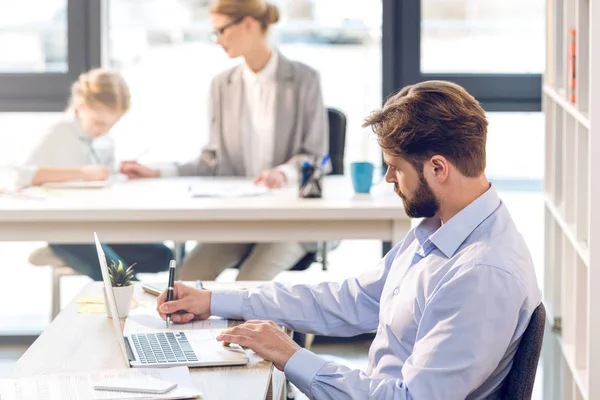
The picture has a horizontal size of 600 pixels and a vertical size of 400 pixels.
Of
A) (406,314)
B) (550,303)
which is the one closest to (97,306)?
(406,314)

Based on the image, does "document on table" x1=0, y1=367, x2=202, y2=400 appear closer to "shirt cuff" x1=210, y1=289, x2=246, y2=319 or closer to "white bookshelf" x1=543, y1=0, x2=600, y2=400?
"shirt cuff" x1=210, y1=289, x2=246, y2=319

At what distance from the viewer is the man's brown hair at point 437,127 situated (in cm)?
182

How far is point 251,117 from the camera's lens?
4223 mm

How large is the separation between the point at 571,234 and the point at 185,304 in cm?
125

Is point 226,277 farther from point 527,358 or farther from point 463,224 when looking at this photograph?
point 527,358

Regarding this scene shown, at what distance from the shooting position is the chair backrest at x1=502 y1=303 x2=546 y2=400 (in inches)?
67.2

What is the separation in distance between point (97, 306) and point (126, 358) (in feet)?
1.57

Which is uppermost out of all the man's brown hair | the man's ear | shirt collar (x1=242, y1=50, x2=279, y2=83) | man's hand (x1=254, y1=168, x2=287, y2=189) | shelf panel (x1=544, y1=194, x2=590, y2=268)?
shirt collar (x1=242, y1=50, x2=279, y2=83)

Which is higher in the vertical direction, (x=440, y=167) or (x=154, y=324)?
(x=440, y=167)

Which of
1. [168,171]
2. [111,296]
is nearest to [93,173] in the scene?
[168,171]

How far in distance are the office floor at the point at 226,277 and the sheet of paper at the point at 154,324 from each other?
1.92m

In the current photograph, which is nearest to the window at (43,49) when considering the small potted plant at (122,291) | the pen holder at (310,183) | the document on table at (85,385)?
the pen holder at (310,183)

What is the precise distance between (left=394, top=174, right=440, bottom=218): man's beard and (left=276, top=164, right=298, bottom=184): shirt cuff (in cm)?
204

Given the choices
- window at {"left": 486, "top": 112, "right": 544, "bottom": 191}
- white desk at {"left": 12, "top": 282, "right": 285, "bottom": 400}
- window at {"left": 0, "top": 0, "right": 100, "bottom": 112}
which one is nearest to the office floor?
window at {"left": 486, "top": 112, "right": 544, "bottom": 191}
